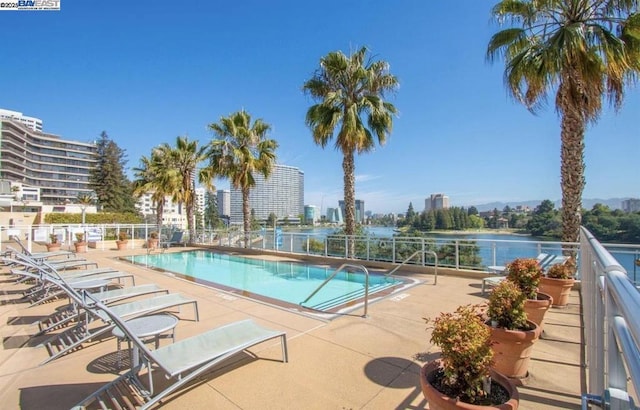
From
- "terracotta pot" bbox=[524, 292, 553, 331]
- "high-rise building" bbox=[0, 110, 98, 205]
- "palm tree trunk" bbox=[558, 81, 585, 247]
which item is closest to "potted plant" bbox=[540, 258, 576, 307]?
"terracotta pot" bbox=[524, 292, 553, 331]

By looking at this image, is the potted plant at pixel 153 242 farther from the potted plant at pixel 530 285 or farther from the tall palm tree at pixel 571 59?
the tall palm tree at pixel 571 59

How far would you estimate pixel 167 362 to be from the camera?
2.52 meters

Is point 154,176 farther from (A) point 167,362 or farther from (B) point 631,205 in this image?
(B) point 631,205

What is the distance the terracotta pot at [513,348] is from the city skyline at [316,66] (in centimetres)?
555

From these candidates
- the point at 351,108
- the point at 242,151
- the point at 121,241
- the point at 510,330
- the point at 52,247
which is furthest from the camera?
the point at 121,241

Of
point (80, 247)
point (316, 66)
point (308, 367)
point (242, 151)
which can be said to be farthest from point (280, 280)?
point (80, 247)

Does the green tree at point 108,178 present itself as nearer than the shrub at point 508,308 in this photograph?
No

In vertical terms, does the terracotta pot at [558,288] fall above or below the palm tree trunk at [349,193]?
below

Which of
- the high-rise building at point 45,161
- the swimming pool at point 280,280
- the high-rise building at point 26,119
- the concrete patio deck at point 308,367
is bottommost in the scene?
the swimming pool at point 280,280

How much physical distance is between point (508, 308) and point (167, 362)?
294cm

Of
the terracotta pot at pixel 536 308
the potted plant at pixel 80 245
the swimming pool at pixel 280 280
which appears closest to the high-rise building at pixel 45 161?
the potted plant at pixel 80 245

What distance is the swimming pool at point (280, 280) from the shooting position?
20.9 feet

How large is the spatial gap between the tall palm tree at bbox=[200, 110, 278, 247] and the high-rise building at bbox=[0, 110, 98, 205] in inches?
2466

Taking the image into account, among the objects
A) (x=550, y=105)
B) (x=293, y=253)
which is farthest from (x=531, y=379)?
(x=293, y=253)
